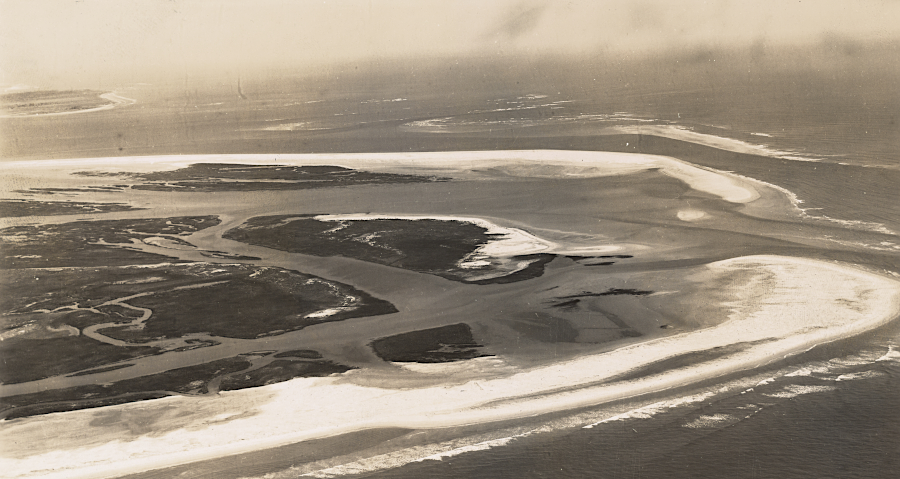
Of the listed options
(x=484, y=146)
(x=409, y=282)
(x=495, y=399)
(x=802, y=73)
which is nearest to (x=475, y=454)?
(x=495, y=399)

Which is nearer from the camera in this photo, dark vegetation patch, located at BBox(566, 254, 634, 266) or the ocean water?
the ocean water

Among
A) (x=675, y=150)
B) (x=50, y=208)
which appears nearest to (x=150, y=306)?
(x=50, y=208)

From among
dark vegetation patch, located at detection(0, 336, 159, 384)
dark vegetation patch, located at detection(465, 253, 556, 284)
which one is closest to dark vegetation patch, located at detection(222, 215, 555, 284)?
dark vegetation patch, located at detection(465, 253, 556, 284)

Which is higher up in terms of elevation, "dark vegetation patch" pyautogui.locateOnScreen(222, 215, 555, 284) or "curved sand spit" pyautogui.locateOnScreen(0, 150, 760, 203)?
"curved sand spit" pyautogui.locateOnScreen(0, 150, 760, 203)

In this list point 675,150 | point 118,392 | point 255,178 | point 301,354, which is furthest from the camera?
point 675,150

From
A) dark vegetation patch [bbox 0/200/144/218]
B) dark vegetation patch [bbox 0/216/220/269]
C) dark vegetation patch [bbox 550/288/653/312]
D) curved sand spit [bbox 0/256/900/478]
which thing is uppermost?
dark vegetation patch [bbox 0/200/144/218]

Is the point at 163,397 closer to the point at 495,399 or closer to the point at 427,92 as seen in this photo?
the point at 495,399

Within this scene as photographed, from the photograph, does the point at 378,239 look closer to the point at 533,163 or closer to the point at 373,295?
the point at 373,295

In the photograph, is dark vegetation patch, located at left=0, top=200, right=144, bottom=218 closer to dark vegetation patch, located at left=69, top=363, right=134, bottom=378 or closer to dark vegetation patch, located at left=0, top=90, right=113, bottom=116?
dark vegetation patch, located at left=0, top=90, right=113, bottom=116
